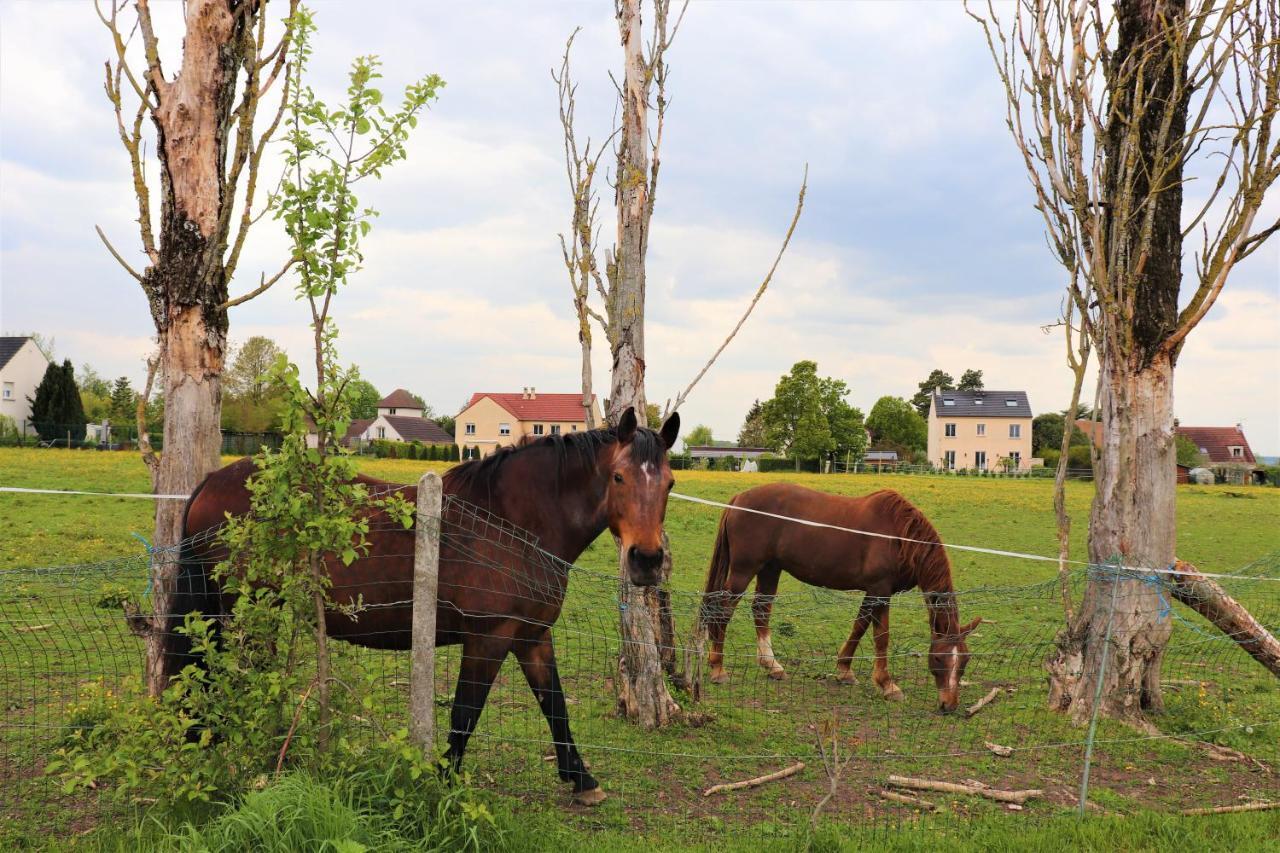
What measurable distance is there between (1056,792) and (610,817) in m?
2.67

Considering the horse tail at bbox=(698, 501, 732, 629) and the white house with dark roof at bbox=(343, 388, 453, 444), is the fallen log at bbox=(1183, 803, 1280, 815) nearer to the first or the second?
the horse tail at bbox=(698, 501, 732, 629)

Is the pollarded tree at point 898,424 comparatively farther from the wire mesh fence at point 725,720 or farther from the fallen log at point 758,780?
the fallen log at point 758,780

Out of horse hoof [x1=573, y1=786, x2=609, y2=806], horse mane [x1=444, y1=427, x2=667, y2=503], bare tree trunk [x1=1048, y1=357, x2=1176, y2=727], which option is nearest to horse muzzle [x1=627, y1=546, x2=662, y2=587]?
horse mane [x1=444, y1=427, x2=667, y2=503]

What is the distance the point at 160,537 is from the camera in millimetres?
5500

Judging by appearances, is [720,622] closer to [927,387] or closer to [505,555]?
[505,555]

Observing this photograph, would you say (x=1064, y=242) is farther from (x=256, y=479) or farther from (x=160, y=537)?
(x=160, y=537)

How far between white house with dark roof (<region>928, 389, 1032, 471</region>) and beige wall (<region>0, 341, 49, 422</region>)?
62.8 metres

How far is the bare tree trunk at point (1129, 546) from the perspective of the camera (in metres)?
6.53

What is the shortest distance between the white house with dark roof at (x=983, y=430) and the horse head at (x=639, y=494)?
6869 centimetres

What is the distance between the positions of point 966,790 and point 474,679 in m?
2.88

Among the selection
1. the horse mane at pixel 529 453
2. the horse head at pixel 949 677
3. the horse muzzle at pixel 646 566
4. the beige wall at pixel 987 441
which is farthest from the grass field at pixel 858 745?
the beige wall at pixel 987 441

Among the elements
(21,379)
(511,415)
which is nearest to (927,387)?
(511,415)

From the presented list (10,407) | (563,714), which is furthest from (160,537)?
(10,407)

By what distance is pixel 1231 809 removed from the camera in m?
4.97
